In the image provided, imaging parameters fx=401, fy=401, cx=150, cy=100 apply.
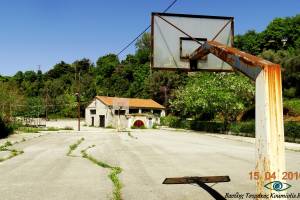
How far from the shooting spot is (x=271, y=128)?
5.23 m

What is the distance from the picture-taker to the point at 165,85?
312 feet

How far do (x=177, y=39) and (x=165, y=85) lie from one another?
8540 centimetres

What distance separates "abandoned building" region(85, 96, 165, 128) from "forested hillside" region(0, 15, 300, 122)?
16.4ft

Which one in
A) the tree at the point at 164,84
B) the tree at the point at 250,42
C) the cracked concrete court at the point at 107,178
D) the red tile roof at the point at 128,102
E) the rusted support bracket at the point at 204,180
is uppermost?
the tree at the point at 250,42

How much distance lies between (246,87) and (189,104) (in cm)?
762

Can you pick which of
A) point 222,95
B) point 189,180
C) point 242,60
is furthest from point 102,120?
point 242,60

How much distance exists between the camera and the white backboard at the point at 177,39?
9742 millimetres

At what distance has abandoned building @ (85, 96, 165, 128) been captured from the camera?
72375 millimetres

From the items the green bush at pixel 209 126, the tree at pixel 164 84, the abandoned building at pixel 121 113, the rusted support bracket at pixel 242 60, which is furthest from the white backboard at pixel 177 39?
the tree at pixel 164 84

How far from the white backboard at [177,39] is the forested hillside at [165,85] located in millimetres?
37451

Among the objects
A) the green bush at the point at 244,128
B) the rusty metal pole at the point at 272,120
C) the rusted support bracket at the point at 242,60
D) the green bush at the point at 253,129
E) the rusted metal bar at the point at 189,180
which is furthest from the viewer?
the green bush at the point at 244,128

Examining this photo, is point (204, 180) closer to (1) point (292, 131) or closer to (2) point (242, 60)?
(2) point (242, 60)

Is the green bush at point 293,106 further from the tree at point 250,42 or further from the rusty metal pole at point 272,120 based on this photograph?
the rusty metal pole at point 272,120

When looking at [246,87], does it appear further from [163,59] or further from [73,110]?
[73,110]
